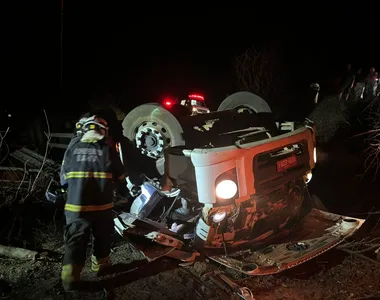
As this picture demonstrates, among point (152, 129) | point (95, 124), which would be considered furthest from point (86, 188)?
point (152, 129)

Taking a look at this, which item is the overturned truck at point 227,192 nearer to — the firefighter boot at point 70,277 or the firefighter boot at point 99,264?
the firefighter boot at point 99,264

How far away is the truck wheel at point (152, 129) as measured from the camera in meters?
3.98

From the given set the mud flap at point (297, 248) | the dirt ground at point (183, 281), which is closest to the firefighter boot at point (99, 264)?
the dirt ground at point (183, 281)

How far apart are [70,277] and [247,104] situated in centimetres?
283

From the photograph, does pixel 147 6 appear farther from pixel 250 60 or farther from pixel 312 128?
pixel 312 128

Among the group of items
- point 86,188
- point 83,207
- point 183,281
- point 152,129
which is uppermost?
point 152,129

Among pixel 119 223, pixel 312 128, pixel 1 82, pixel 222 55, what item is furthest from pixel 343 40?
pixel 119 223

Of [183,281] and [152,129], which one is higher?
[152,129]

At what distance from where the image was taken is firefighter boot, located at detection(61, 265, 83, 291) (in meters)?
3.62

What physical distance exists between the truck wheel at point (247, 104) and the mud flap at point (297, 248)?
140cm

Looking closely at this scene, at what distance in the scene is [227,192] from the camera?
3508mm

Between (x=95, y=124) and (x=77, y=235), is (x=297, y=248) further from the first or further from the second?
(x=95, y=124)

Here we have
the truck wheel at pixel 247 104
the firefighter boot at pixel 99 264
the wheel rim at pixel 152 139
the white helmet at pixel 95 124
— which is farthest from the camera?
the truck wheel at pixel 247 104

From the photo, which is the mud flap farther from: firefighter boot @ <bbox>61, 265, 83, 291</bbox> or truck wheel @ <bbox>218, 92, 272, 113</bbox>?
truck wheel @ <bbox>218, 92, 272, 113</bbox>
